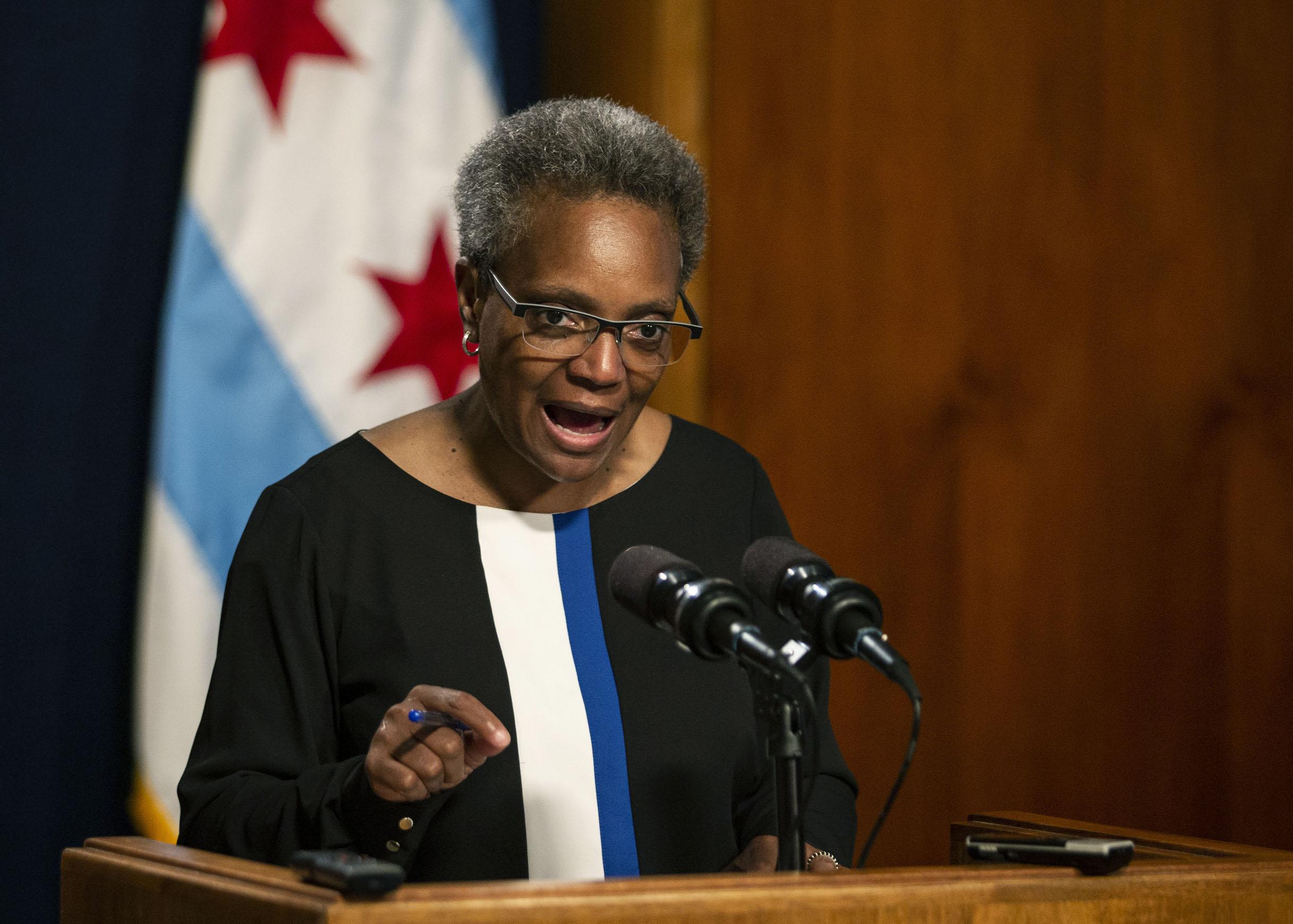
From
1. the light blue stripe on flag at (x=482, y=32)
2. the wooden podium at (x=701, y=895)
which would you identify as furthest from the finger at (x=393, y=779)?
the light blue stripe on flag at (x=482, y=32)

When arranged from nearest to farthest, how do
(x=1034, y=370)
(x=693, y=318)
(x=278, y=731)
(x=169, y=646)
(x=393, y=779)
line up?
(x=393, y=779)
(x=278, y=731)
(x=693, y=318)
(x=169, y=646)
(x=1034, y=370)

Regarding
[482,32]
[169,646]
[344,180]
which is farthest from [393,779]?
[482,32]

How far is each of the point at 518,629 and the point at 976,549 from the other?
1.31 metres

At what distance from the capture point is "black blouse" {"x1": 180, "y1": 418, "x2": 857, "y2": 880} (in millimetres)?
1545

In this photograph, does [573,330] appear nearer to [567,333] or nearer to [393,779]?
[567,333]

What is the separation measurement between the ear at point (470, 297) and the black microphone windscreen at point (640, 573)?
1.91ft

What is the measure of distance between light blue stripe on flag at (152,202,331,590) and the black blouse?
672 millimetres

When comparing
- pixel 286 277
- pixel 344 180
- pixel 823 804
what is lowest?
pixel 823 804

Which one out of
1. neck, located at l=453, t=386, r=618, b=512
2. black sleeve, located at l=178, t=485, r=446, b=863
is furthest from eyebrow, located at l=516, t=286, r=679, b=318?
black sleeve, located at l=178, t=485, r=446, b=863

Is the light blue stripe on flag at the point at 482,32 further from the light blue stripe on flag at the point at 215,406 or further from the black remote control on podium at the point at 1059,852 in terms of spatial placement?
the black remote control on podium at the point at 1059,852

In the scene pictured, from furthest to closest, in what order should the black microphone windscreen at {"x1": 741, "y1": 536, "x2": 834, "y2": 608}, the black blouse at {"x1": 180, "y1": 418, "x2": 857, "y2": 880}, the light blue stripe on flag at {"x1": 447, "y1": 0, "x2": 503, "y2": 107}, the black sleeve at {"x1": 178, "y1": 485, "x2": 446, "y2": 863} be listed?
1. the light blue stripe on flag at {"x1": 447, "y1": 0, "x2": 503, "y2": 107}
2. the black blouse at {"x1": 180, "y1": 418, "x2": 857, "y2": 880}
3. the black sleeve at {"x1": 178, "y1": 485, "x2": 446, "y2": 863}
4. the black microphone windscreen at {"x1": 741, "y1": 536, "x2": 834, "y2": 608}

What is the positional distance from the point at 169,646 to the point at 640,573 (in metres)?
1.34

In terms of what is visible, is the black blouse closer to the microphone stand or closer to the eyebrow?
the eyebrow

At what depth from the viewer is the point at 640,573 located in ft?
3.83
